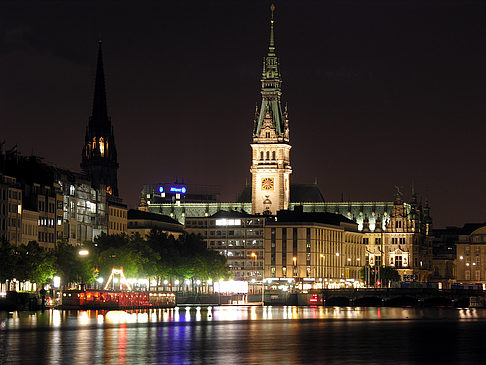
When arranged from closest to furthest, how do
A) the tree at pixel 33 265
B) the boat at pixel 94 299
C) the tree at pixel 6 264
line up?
1. the boat at pixel 94 299
2. the tree at pixel 6 264
3. the tree at pixel 33 265

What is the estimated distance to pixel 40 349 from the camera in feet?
310

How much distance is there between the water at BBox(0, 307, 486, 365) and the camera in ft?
292

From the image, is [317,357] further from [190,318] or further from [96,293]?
[96,293]

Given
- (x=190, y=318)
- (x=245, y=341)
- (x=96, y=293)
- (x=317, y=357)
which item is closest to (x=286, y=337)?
(x=245, y=341)

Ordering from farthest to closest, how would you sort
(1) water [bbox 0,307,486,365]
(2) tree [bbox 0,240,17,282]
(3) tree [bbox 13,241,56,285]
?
(3) tree [bbox 13,241,56,285] → (2) tree [bbox 0,240,17,282] → (1) water [bbox 0,307,486,365]

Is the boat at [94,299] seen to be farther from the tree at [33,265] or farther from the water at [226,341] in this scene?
the water at [226,341]

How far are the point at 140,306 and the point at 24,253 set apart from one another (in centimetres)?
1790

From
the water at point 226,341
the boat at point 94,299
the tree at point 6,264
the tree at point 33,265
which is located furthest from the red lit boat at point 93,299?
the water at point 226,341

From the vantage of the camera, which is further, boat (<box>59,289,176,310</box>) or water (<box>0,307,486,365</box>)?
boat (<box>59,289,176,310</box>)

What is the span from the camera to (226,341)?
106812 millimetres

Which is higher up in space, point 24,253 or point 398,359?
point 24,253

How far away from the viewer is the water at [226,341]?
89062mm

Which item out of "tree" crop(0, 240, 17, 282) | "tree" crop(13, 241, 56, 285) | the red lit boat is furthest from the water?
"tree" crop(13, 241, 56, 285)

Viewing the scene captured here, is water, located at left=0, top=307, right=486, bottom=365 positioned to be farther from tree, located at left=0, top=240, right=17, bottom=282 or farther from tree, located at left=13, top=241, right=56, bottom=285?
tree, located at left=13, top=241, right=56, bottom=285
